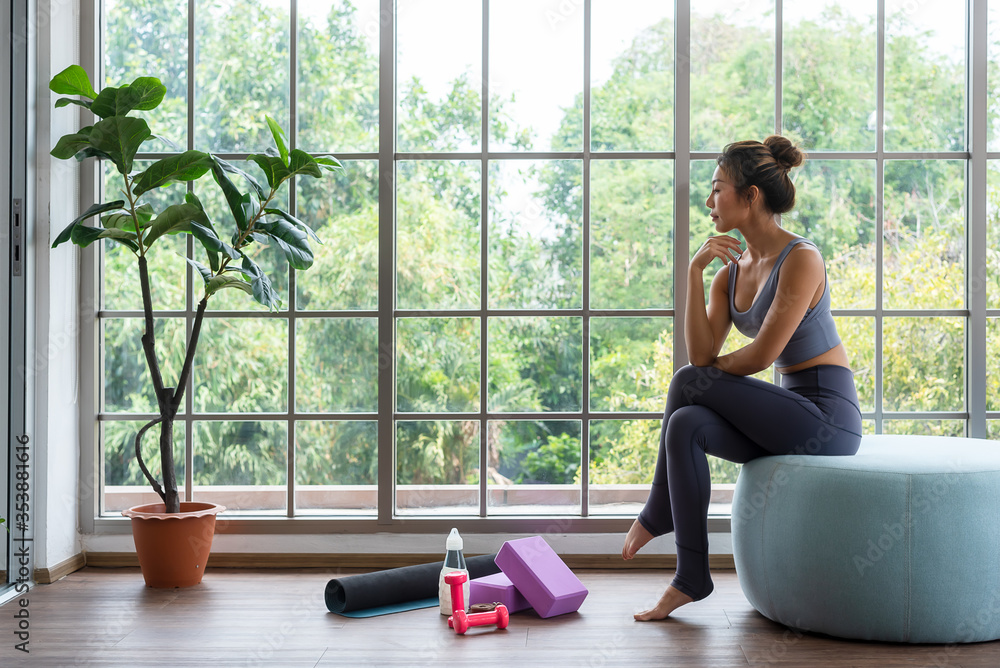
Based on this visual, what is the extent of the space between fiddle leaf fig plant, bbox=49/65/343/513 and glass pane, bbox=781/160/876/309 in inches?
60.5

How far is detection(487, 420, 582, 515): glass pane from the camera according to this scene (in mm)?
2727

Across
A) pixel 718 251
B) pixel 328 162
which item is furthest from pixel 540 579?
pixel 328 162

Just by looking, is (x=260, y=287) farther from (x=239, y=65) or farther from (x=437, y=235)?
(x=239, y=65)

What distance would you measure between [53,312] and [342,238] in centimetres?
94

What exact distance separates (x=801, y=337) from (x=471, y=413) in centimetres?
110

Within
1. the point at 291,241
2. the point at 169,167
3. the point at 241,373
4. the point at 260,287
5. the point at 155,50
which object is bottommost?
the point at 241,373

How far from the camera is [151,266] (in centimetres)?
272

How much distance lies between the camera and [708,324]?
7.30 ft

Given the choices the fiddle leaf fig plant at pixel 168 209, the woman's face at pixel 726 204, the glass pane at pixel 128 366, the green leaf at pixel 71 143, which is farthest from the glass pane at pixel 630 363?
the green leaf at pixel 71 143

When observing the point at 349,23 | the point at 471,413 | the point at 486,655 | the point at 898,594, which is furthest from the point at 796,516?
the point at 349,23

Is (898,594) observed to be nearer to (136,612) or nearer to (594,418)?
(594,418)

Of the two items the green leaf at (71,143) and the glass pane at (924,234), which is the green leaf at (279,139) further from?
the glass pane at (924,234)

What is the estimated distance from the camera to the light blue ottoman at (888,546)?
1.80 meters

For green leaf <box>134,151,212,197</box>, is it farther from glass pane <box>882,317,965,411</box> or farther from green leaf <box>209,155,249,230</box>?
glass pane <box>882,317,965,411</box>
